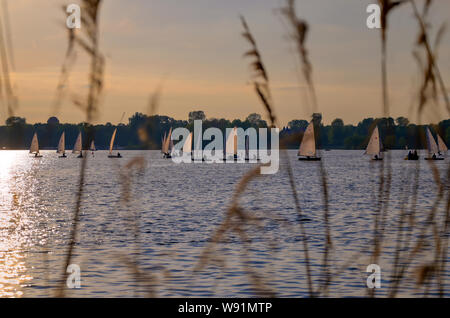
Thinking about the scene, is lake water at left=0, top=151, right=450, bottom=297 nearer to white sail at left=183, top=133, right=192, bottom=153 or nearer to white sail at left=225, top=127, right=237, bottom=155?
white sail at left=225, top=127, right=237, bottom=155

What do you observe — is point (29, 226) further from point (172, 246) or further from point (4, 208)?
point (4, 208)

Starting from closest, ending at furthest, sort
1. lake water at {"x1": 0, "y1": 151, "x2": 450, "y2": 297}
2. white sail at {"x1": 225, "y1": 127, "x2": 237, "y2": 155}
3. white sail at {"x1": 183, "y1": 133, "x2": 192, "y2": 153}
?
lake water at {"x1": 0, "y1": 151, "x2": 450, "y2": 297} → white sail at {"x1": 225, "y1": 127, "x2": 237, "y2": 155} → white sail at {"x1": 183, "y1": 133, "x2": 192, "y2": 153}

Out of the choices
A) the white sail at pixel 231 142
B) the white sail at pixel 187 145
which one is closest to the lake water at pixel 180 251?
the white sail at pixel 231 142

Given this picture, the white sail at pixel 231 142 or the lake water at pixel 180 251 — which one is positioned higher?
the white sail at pixel 231 142

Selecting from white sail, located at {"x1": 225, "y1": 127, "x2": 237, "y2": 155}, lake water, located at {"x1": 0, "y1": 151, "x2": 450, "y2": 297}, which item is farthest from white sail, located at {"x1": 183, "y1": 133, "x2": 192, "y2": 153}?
lake water, located at {"x1": 0, "y1": 151, "x2": 450, "y2": 297}

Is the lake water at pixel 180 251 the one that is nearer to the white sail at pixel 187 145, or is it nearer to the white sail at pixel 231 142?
the white sail at pixel 231 142

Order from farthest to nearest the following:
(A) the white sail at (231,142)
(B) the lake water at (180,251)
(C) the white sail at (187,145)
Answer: (C) the white sail at (187,145) < (A) the white sail at (231,142) < (B) the lake water at (180,251)

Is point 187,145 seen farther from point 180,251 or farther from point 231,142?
point 180,251

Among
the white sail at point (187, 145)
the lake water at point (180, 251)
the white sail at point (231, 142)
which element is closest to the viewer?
the lake water at point (180, 251)

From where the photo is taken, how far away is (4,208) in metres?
47.8

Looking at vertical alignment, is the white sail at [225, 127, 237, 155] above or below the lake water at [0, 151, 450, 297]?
above

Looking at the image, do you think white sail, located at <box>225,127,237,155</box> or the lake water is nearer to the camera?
the lake water

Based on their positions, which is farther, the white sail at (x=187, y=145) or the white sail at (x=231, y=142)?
the white sail at (x=187, y=145)

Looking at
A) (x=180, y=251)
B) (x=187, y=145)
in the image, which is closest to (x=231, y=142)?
(x=187, y=145)
